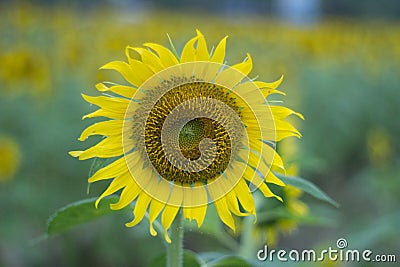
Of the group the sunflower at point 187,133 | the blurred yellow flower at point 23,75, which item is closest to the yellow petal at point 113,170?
the sunflower at point 187,133

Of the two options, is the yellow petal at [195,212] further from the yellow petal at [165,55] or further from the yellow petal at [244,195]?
the yellow petal at [165,55]

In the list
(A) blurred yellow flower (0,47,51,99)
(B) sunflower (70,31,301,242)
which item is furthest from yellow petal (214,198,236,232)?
(A) blurred yellow flower (0,47,51,99)

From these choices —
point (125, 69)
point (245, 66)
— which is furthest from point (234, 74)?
point (125, 69)

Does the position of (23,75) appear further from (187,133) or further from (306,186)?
(306,186)

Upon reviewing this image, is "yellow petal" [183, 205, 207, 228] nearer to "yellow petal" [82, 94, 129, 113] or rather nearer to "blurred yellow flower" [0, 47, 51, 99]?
"yellow petal" [82, 94, 129, 113]

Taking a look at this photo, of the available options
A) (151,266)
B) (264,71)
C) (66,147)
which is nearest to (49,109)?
(66,147)

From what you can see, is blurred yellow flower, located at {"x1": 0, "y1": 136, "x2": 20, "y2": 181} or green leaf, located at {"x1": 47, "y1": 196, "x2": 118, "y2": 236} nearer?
green leaf, located at {"x1": 47, "y1": 196, "x2": 118, "y2": 236}

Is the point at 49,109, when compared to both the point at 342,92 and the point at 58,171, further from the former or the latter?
the point at 342,92
